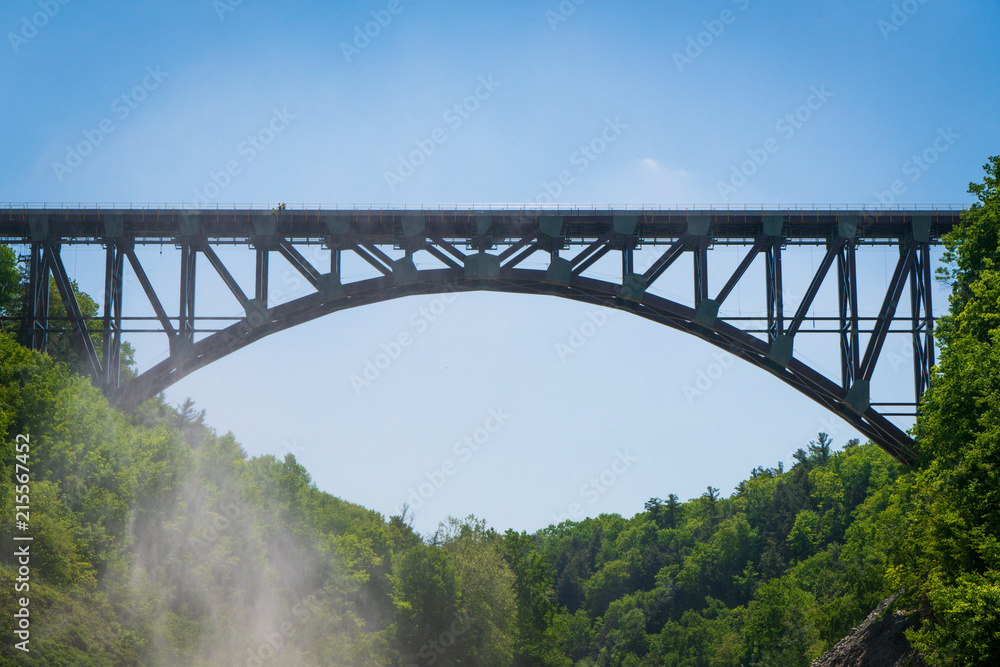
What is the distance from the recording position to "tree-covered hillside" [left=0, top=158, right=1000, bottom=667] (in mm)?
27766

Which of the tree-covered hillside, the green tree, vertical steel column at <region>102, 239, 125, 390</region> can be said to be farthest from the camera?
vertical steel column at <region>102, 239, 125, 390</region>

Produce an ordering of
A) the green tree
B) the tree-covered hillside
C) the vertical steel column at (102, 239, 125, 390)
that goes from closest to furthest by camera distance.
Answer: the green tree < the tree-covered hillside < the vertical steel column at (102, 239, 125, 390)

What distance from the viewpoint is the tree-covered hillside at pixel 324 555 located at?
27766 millimetres

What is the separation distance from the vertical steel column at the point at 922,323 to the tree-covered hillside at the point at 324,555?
4.38 feet

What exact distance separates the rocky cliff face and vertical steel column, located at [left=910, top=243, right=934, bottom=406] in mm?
7462

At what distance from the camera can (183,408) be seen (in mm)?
71500

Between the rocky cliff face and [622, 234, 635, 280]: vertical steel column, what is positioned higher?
[622, 234, 635, 280]: vertical steel column

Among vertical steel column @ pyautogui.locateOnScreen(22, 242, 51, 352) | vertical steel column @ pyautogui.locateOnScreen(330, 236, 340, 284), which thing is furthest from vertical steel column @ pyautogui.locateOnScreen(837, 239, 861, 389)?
vertical steel column @ pyautogui.locateOnScreen(22, 242, 51, 352)

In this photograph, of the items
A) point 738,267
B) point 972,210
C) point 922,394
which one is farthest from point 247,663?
point 972,210

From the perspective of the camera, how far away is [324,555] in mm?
57375

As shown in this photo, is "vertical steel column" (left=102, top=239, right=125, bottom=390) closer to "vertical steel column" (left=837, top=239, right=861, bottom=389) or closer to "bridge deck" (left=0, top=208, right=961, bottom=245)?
"bridge deck" (left=0, top=208, right=961, bottom=245)

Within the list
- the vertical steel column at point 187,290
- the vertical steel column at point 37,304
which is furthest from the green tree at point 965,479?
the vertical steel column at point 37,304

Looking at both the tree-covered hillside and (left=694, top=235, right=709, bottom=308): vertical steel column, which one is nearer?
the tree-covered hillside

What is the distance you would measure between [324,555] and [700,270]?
30.5m
